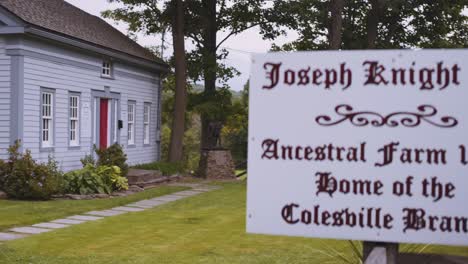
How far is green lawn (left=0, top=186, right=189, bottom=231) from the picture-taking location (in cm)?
1065

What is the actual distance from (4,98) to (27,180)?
2.63 m

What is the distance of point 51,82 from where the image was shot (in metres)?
16.2

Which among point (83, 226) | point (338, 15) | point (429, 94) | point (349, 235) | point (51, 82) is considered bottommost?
point (83, 226)

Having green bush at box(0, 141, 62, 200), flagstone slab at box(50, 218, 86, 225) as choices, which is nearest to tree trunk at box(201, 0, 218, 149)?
green bush at box(0, 141, 62, 200)

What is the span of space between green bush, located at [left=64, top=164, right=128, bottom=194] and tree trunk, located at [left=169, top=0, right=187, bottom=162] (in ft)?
20.8

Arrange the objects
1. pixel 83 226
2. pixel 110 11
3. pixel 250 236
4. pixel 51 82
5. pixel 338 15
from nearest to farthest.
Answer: pixel 250 236 → pixel 83 226 → pixel 51 82 → pixel 338 15 → pixel 110 11

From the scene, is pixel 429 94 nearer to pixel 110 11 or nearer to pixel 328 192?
pixel 328 192

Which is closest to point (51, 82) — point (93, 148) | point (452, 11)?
point (93, 148)

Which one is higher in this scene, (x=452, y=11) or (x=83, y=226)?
(x=452, y=11)

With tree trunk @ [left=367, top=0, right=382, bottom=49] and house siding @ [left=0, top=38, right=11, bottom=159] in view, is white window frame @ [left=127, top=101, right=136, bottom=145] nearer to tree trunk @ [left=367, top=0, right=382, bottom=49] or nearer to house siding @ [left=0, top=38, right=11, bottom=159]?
house siding @ [left=0, top=38, right=11, bottom=159]

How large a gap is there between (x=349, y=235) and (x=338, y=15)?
18.3 m

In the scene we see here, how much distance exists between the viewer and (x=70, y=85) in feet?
56.2

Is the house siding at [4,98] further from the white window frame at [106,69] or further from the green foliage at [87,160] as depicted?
Answer: the white window frame at [106,69]

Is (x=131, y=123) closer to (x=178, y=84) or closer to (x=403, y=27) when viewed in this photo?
(x=178, y=84)
